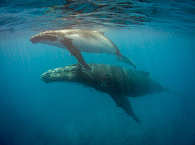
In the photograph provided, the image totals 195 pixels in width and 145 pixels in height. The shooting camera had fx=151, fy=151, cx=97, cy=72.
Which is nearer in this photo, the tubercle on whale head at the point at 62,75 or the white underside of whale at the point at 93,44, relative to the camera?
→ the tubercle on whale head at the point at 62,75

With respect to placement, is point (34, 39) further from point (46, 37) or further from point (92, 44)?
point (92, 44)

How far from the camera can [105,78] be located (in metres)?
6.59

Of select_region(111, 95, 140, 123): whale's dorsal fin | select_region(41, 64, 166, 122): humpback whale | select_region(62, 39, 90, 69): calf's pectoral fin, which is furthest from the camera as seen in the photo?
select_region(111, 95, 140, 123): whale's dorsal fin

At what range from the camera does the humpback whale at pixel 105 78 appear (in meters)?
6.59

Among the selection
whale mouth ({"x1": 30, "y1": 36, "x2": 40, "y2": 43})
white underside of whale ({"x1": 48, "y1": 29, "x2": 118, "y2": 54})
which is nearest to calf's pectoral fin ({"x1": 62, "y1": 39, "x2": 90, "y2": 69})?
white underside of whale ({"x1": 48, "y1": 29, "x2": 118, "y2": 54})

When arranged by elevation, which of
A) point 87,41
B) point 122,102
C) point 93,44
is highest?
point 87,41

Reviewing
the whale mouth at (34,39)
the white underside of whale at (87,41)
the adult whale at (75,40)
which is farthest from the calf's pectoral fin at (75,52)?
the whale mouth at (34,39)

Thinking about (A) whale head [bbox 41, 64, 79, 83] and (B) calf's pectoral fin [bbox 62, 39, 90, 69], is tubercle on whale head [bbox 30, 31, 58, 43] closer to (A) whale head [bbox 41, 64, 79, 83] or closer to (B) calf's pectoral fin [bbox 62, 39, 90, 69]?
(B) calf's pectoral fin [bbox 62, 39, 90, 69]

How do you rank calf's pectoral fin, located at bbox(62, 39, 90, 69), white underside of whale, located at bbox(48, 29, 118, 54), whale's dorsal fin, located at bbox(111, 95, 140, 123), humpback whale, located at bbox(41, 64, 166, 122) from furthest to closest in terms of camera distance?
white underside of whale, located at bbox(48, 29, 118, 54)
whale's dorsal fin, located at bbox(111, 95, 140, 123)
humpback whale, located at bbox(41, 64, 166, 122)
calf's pectoral fin, located at bbox(62, 39, 90, 69)

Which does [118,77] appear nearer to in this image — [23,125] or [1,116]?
[23,125]

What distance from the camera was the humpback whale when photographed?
6.59 meters

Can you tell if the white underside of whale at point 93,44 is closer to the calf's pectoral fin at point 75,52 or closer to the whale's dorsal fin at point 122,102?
the calf's pectoral fin at point 75,52

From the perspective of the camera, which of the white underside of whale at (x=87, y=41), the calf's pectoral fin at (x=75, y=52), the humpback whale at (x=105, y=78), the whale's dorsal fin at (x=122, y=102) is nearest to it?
the calf's pectoral fin at (x=75, y=52)

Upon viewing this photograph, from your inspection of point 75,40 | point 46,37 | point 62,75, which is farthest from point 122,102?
point 46,37
